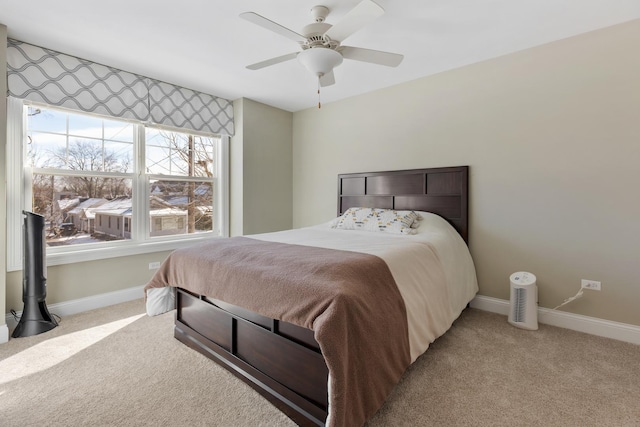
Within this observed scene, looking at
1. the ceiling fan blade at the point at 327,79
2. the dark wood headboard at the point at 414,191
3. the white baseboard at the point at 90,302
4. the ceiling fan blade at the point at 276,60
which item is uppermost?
the ceiling fan blade at the point at 276,60

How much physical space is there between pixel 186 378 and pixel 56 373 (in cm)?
85

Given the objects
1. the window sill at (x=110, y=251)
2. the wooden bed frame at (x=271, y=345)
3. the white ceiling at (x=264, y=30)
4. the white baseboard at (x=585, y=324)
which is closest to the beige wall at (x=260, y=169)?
the window sill at (x=110, y=251)

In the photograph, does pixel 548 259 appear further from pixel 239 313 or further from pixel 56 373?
pixel 56 373

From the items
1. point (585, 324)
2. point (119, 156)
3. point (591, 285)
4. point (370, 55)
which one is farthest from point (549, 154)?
point (119, 156)

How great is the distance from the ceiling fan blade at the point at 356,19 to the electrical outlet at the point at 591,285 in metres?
2.64

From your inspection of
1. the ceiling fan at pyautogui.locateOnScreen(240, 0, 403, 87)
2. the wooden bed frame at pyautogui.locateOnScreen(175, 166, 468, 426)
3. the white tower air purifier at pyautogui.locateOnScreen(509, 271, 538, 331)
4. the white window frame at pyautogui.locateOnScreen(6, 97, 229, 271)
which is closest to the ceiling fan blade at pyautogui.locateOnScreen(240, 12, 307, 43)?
the ceiling fan at pyautogui.locateOnScreen(240, 0, 403, 87)

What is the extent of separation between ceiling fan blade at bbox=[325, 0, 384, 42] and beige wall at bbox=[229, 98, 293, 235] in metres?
2.37

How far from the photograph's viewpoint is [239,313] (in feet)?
5.94

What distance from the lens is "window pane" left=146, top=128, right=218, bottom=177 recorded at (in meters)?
3.43

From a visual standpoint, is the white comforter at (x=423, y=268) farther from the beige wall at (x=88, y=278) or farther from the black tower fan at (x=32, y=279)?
the beige wall at (x=88, y=278)

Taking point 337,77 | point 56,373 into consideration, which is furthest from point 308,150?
point 56,373

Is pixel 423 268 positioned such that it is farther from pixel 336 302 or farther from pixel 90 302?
pixel 90 302

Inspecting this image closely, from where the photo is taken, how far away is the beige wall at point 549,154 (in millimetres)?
2285

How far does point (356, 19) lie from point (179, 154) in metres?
2.83
